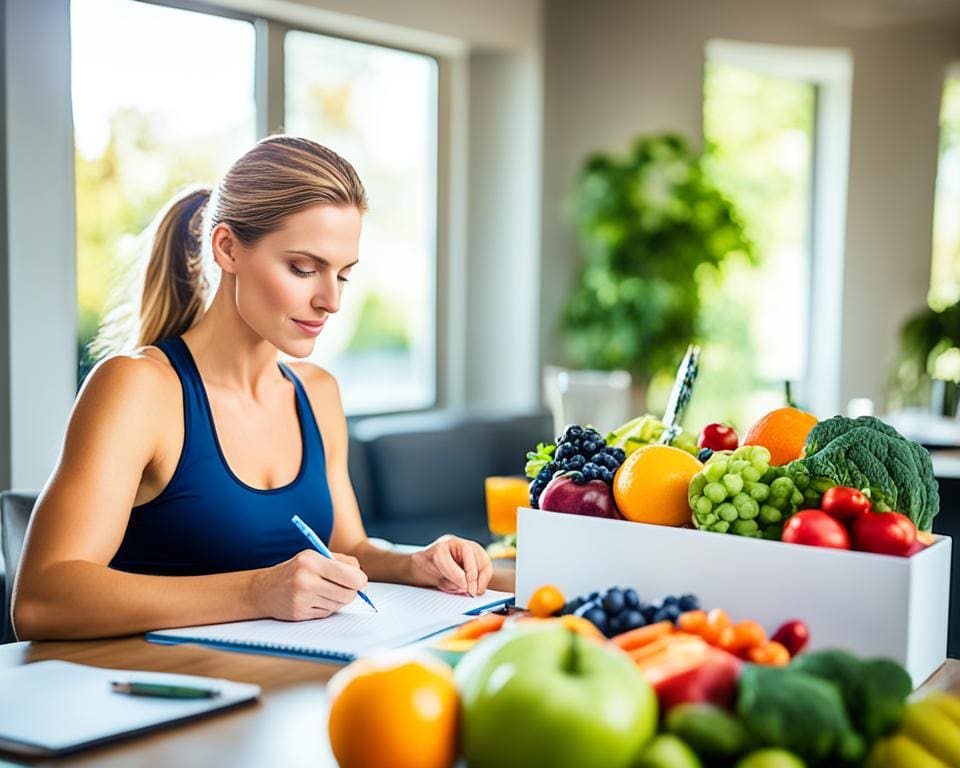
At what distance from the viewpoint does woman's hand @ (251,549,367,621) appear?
53.9 inches

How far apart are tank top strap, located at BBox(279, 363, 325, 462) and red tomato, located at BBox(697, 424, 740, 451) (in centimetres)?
69

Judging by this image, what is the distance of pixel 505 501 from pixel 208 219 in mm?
660

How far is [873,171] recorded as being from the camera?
6.32 meters

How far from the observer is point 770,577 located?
46.5 inches

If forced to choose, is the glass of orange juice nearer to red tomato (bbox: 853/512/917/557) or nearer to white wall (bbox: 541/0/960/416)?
red tomato (bbox: 853/512/917/557)

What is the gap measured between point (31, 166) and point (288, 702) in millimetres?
2681

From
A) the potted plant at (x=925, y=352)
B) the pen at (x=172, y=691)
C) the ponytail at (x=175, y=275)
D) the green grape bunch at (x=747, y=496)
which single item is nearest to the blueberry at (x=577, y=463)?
the green grape bunch at (x=747, y=496)

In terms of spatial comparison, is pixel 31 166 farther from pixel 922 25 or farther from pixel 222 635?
pixel 922 25

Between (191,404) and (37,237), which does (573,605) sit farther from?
(37,237)

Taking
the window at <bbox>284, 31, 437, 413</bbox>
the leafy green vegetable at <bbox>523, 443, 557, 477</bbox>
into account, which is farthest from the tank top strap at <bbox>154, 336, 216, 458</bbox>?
the window at <bbox>284, 31, 437, 413</bbox>

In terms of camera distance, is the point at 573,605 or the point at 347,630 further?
the point at 347,630

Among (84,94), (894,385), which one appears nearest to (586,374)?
(894,385)

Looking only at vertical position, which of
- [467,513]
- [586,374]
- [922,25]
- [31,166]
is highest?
[922,25]

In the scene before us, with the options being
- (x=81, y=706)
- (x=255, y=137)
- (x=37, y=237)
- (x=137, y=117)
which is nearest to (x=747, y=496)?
(x=81, y=706)
